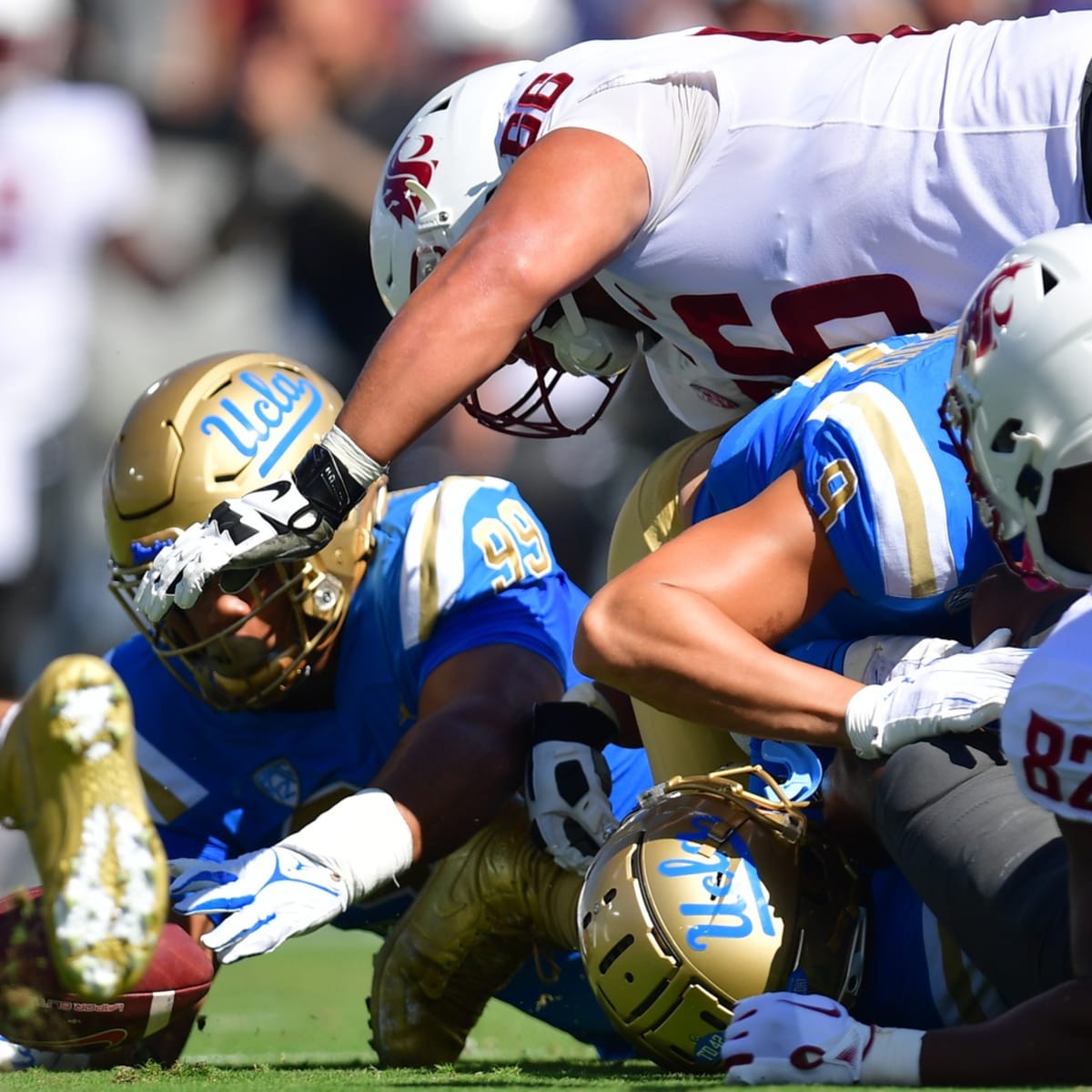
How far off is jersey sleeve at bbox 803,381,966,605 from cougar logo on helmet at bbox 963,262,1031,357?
1.40 feet

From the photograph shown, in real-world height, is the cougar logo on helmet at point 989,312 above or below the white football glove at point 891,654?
above

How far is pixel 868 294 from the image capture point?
292 cm

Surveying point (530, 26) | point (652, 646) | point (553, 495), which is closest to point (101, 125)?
point (530, 26)

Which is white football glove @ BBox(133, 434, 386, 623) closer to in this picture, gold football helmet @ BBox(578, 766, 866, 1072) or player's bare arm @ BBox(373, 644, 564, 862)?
player's bare arm @ BBox(373, 644, 564, 862)

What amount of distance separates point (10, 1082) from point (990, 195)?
6.23 ft

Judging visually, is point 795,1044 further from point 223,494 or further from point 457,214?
Answer: point 457,214

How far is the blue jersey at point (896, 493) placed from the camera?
250cm

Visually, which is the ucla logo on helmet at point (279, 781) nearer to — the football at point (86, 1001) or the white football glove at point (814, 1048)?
the football at point (86, 1001)

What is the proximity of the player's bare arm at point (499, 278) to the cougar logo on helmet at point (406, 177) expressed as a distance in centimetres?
54

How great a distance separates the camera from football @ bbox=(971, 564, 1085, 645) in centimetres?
237

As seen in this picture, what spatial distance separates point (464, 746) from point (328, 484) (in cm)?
54

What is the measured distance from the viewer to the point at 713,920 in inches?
92.9

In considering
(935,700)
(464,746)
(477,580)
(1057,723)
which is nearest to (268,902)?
(464,746)

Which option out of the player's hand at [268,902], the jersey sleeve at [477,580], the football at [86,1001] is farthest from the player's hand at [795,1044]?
the jersey sleeve at [477,580]
